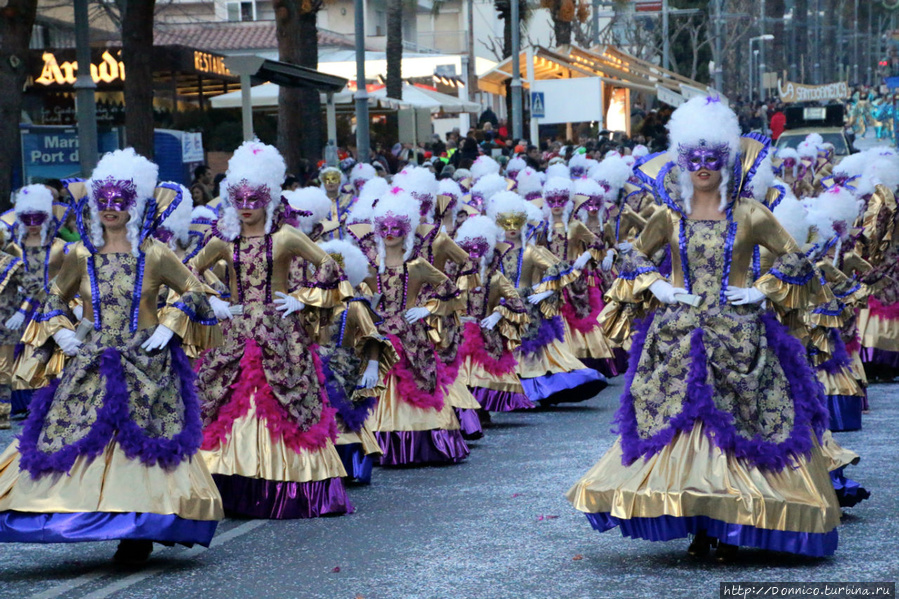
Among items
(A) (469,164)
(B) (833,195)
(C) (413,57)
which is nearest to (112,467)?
(B) (833,195)

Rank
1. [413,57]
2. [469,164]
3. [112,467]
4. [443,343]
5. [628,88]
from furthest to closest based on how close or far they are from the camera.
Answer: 1. [413,57]
2. [628,88]
3. [469,164]
4. [443,343]
5. [112,467]

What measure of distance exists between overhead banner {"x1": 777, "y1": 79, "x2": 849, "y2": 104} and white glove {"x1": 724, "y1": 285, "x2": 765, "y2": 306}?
169ft

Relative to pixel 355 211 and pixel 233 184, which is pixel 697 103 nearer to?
pixel 233 184

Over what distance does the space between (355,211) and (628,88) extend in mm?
26648

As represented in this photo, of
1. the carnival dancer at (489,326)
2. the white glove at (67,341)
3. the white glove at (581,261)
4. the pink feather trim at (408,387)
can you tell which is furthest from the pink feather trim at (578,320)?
the white glove at (67,341)

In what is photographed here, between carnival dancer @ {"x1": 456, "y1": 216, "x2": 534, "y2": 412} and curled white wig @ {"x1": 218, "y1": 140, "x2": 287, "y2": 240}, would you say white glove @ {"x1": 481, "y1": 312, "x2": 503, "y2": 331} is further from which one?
curled white wig @ {"x1": 218, "y1": 140, "x2": 287, "y2": 240}

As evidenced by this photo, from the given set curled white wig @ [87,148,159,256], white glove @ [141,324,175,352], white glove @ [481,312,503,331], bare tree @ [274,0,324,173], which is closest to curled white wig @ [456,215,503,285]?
white glove @ [481,312,503,331]

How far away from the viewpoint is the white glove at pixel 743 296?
7332 millimetres

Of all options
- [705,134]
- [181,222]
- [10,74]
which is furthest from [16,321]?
[705,134]

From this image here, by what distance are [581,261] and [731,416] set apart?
8203 millimetres

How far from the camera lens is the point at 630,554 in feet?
24.9

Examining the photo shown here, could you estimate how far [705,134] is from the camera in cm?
744

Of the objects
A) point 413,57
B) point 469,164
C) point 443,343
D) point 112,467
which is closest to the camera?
point 112,467

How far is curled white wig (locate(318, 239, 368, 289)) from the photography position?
10117 mm
